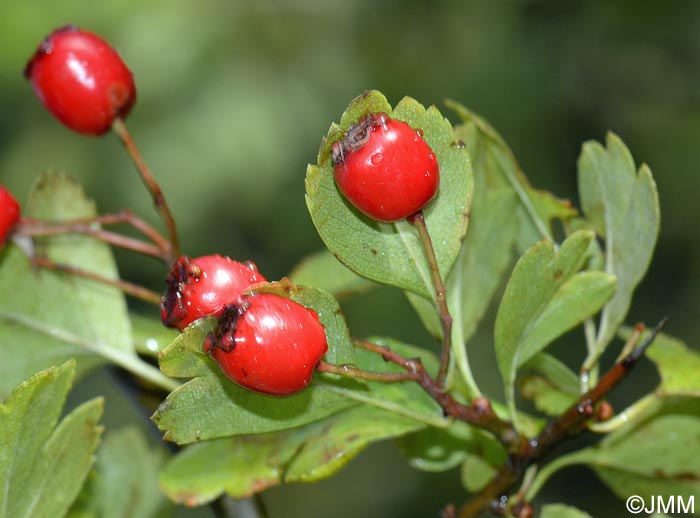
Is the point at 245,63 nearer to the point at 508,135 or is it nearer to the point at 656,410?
the point at 508,135

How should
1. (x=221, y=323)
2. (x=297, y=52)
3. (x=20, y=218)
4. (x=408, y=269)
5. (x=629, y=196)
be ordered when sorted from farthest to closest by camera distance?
(x=297, y=52) < (x=20, y=218) < (x=629, y=196) < (x=408, y=269) < (x=221, y=323)

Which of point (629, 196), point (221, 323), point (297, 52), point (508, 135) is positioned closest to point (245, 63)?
point (297, 52)

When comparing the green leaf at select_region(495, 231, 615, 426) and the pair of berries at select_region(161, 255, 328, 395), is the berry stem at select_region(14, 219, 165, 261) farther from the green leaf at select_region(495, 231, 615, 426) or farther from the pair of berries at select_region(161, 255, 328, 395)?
the green leaf at select_region(495, 231, 615, 426)

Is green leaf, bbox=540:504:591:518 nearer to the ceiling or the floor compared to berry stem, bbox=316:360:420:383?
nearer to the floor

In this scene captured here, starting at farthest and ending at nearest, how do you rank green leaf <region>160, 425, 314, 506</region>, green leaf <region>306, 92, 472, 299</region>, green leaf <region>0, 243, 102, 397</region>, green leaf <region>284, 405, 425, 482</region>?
green leaf <region>0, 243, 102, 397</region> < green leaf <region>160, 425, 314, 506</region> < green leaf <region>284, 405, 425, 482</region> < green leaf <region>306, 92, 472, 299</region>

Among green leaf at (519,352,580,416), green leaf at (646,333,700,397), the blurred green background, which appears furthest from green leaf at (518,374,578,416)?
the blurred green background

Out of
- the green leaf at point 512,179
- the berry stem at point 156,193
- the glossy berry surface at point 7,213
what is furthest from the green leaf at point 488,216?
the glossy berry surface at point 7,213

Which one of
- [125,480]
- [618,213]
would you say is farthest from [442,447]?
[125,480]

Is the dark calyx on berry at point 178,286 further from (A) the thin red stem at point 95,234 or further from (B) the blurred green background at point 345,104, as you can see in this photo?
(B) the blurred green background at point 345,104
